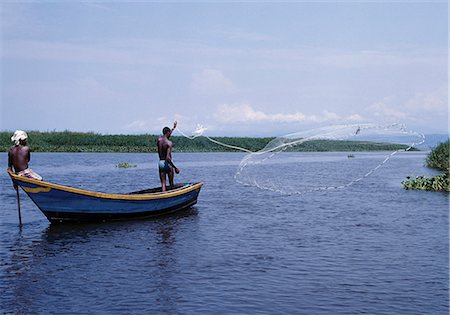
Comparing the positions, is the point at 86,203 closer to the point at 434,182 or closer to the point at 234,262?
the point at 234,262

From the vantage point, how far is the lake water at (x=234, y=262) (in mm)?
10516

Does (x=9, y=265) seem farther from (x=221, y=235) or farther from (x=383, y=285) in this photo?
(x=383, y=285)

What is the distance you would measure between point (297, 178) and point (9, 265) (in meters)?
25.7

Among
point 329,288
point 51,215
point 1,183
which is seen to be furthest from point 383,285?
point 1,183

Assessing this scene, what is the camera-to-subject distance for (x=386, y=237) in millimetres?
17250

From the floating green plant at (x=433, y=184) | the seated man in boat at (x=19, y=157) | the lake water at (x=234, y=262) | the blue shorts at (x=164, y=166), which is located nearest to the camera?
the lake water at (x=234, y=262)

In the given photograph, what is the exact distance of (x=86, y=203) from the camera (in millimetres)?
17891

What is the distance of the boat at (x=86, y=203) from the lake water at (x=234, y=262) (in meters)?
0.38

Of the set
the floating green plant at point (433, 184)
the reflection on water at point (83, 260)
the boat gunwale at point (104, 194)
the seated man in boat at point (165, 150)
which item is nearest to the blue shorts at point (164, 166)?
the seated man in boat at point (165, 150)

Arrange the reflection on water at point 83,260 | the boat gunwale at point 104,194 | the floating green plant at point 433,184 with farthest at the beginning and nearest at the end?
the floating green plant at point 433,184
the boat gunwale at point 104,194
the reflection on water at point 83,260

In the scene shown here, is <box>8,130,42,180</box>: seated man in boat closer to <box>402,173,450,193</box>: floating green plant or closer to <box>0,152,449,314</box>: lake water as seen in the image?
<box>0,152,449,314</box>: lake water

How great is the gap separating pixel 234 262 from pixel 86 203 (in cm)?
634

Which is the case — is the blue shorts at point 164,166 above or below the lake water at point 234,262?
above

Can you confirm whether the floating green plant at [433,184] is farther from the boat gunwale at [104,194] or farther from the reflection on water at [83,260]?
the reflection on water at [83,260]
